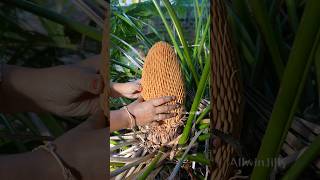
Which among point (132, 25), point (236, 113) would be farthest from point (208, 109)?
point (132, 25)

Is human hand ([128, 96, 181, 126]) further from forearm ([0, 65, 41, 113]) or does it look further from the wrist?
forearm ([0, 65, 41, 113])

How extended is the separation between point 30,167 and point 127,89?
0.65ft

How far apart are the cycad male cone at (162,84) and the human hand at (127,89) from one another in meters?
→ 0.01

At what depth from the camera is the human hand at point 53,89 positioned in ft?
1.26

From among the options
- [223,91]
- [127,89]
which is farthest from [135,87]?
[223,91]

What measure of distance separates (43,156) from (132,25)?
0.25m

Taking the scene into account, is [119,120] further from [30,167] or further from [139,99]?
[30,167]

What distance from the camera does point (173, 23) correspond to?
0.53m

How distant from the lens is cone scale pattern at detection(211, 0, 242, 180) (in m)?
0.46

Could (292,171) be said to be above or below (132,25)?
below

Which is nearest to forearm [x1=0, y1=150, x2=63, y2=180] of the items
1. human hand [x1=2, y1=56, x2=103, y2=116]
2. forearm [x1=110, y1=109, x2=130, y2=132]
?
human hand [x1=2, y1=56, x2=103, y2=116]

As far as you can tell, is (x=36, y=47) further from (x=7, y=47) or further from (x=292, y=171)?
(x=292, y=171)

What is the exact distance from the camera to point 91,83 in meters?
0.45

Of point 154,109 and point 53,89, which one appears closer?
point 53,89
